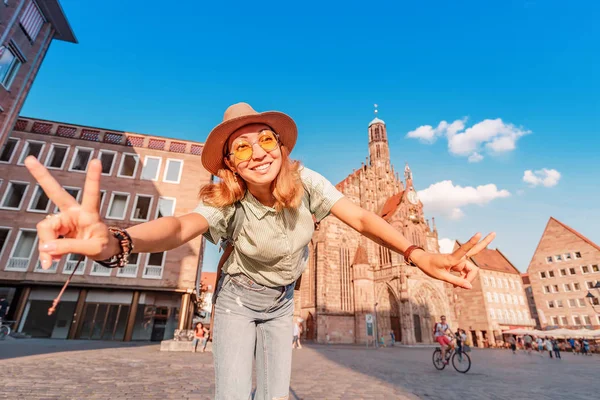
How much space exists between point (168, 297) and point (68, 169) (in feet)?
35.5

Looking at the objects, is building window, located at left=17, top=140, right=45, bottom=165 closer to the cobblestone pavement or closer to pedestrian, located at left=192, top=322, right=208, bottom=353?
pedestrian, located at left=192, top=322, right=208, bottom=353

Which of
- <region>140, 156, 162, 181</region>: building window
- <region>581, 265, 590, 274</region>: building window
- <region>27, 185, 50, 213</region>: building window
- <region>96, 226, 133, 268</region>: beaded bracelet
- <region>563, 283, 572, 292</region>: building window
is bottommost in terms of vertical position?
<region>96, 226, 133, 268</region>: beaded bracelet

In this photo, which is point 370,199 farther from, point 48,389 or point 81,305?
point 48,389

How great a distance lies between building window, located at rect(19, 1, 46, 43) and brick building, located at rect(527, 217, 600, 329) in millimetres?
58189

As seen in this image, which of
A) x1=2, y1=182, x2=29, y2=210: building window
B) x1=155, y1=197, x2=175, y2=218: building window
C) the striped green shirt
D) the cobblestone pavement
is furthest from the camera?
x1=155, y1=197, x2=175, y2=218: building window

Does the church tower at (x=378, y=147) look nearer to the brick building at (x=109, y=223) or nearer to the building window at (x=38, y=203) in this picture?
the brick building at (x=109, y=223)

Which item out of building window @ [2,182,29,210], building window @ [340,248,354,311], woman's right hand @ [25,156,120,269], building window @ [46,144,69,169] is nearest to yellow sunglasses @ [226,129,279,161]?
woman's right hand @ [25,156,120,269]

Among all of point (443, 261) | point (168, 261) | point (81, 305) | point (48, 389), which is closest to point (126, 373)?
point (48, 389)

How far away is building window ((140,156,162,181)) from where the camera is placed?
21.1m

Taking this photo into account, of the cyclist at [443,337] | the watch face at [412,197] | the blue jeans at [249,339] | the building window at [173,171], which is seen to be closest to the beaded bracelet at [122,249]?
the blue jeans at [249,339]

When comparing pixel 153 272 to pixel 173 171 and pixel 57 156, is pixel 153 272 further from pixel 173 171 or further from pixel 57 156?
pixel 57 156

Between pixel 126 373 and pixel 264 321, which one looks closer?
pixel 264 321

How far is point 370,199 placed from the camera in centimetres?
4453

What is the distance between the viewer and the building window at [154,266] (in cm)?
1895
